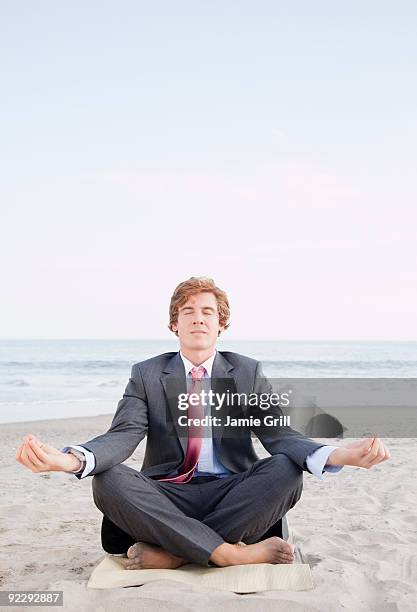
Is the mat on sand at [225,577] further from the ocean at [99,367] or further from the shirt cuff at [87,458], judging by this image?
the ocean at [99,367]

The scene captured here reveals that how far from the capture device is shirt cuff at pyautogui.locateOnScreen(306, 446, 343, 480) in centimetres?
304

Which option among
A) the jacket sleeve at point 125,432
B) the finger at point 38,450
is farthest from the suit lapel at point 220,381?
the finger at point 38,450

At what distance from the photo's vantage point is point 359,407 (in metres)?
13.0

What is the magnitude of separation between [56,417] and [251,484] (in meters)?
9.21

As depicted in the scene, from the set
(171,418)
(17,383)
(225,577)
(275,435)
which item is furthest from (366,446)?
(17,383)

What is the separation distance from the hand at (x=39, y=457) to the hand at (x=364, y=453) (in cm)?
120

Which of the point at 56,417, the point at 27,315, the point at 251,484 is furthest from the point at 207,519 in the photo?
the point at 27,315

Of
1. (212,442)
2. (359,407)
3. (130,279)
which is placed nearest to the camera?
(212,442)

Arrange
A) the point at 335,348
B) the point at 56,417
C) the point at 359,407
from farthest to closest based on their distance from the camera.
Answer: the point at 335,348 < the point at 359,407 < the point at 56,417

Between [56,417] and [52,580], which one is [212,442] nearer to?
[52,580]

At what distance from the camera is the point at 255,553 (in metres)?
3.24

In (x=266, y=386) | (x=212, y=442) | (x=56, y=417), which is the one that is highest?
(x=266, y=386)

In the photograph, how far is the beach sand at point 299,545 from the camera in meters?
2.80

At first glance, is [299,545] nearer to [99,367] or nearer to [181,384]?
[181,384]
